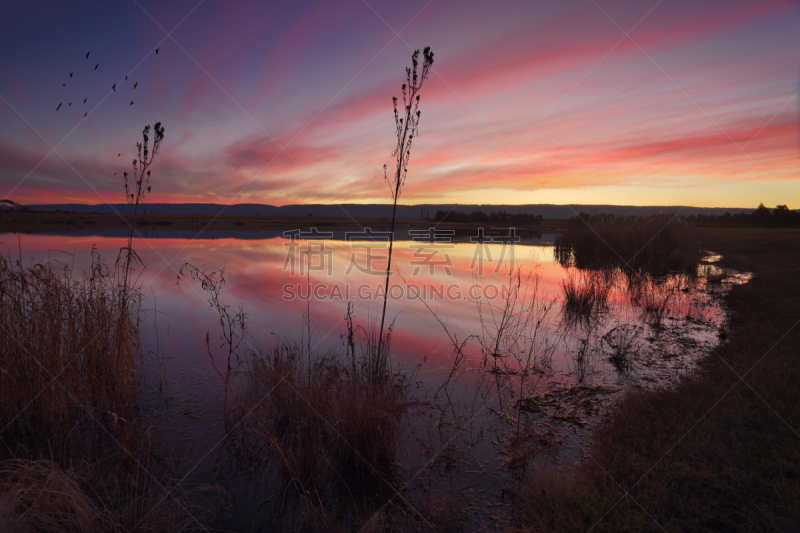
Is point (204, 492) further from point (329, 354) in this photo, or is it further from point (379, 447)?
point (329, 354)

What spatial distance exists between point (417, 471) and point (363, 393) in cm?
98

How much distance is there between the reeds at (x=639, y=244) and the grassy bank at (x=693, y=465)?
14.3 metres

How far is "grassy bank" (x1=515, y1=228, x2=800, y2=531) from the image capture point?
9.30 feet

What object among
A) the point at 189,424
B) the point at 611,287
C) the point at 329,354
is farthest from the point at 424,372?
the point at 611,287

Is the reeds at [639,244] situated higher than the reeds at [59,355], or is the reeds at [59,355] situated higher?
the reeds at [639,244]

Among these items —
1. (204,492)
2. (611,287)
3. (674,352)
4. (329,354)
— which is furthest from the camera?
(611,287)

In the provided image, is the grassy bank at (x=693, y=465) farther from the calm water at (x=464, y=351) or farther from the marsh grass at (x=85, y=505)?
the marsh grass at (x=85, y=505)

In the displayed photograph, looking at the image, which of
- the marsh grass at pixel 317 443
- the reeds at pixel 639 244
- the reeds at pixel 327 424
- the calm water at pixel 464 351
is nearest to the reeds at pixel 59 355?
the calm water at pixel 464 351

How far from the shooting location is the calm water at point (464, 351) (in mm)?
3732

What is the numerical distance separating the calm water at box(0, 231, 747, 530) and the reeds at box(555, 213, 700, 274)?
341 centimetres

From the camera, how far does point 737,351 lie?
6398 millimetres

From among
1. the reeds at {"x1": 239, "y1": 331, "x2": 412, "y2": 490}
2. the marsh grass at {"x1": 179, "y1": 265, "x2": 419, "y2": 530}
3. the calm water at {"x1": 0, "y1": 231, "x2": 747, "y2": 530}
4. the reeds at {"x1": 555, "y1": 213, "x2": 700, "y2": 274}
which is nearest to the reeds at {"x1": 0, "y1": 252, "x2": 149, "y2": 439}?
the calm water at {"x1": 0, "y1": 231, "x2": 747, "y2": 530}

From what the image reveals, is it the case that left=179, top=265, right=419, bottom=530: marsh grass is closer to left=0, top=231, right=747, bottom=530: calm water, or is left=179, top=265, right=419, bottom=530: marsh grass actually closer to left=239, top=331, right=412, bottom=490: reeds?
left=239, top=331, right=412, bottom=490: reeds

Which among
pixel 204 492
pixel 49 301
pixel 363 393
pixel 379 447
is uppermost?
pixel 49 301
